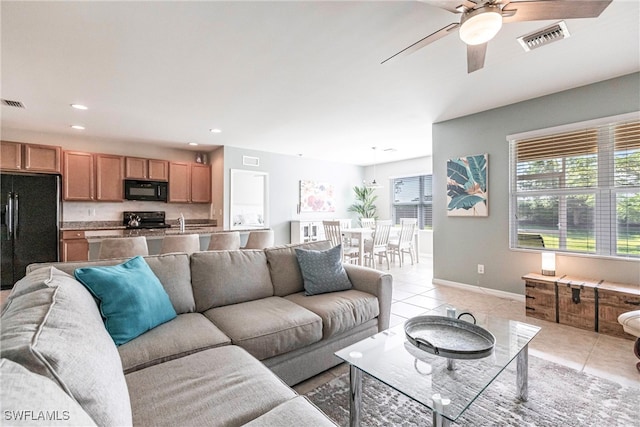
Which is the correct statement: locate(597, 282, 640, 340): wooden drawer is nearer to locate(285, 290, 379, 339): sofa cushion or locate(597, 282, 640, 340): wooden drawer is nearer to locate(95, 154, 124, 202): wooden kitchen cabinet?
locate(285, 290, 379, 339): sofa cushion

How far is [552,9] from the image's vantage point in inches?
64.4

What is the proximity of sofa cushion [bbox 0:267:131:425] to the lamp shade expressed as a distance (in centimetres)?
391

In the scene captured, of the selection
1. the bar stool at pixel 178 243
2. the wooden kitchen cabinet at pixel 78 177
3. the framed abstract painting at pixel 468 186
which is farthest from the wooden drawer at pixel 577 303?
the wooden kitchen cabinet at pixel 78 177

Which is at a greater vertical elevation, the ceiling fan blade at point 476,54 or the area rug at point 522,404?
the ceiling fan blade at point 476,54

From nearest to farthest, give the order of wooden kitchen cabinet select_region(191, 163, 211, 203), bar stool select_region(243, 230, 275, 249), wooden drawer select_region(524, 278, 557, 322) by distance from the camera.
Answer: wooden drawer select_region(524, 278, 557, 322) < bar stool select_region(243, 230, 275, 249) < wooden kitchen cabinet select_region(191, 163, 211, 203)

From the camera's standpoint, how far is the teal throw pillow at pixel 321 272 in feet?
7.63

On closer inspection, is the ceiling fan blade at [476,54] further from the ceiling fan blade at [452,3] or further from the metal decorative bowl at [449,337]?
the metal decorative bowl at [449,337]

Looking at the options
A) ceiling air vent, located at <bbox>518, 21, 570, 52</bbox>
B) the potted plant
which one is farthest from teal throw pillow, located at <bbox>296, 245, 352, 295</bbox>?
the potted plant

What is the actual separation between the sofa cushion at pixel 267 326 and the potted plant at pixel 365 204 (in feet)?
20.5

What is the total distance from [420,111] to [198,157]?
4.67 metres

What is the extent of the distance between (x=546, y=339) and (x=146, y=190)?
6254 mm

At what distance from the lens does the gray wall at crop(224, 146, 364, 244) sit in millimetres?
5871

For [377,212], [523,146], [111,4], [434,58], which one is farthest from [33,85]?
[377,212]

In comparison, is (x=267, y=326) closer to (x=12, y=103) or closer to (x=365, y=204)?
(x=12, y=103)
